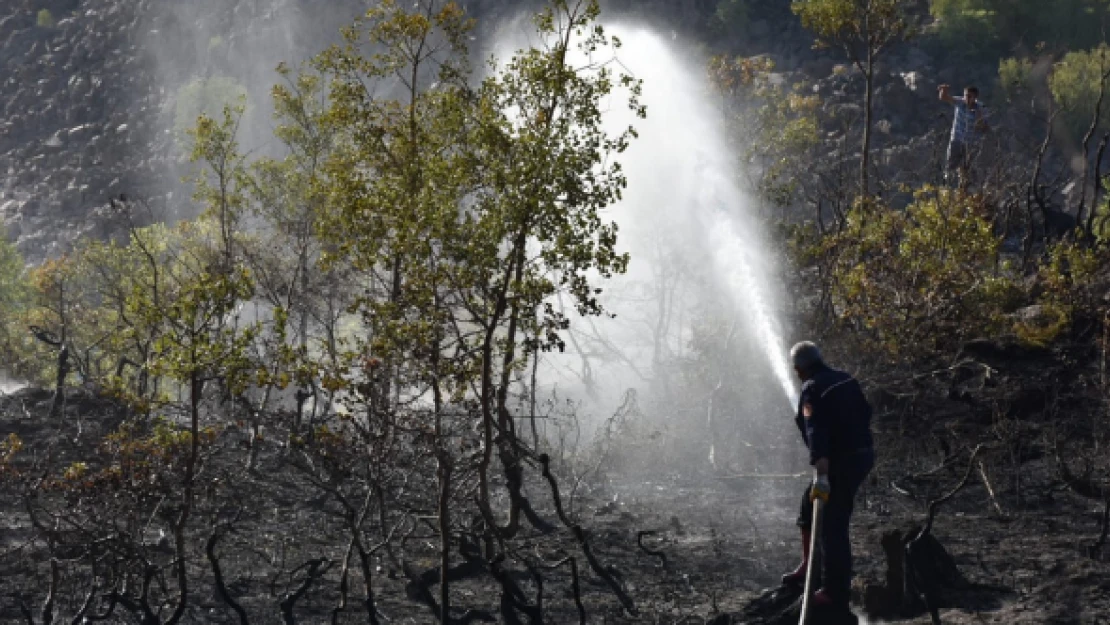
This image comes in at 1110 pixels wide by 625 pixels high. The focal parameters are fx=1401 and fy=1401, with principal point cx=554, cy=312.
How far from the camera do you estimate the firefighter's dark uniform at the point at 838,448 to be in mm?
11023

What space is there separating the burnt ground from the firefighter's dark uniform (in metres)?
1.46

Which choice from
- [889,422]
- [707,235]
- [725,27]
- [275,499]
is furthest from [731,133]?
[725,27]

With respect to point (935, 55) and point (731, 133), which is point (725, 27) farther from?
point (731, 133)

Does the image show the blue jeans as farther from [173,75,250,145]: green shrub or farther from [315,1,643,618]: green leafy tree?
[173,75,250,145]: green shrub

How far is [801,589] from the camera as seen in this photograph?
1206 cm

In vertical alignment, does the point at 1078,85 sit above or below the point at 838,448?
above

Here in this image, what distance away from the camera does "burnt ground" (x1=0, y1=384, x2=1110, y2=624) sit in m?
13.2

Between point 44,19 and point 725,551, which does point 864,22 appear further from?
point 44,19

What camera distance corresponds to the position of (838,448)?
36.6 feet

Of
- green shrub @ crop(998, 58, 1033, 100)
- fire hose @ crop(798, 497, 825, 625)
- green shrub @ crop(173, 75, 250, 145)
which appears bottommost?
fire hose @ crop(798, 497, 825, 625)

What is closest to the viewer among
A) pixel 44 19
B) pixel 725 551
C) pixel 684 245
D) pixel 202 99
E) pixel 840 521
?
pixel 840 521

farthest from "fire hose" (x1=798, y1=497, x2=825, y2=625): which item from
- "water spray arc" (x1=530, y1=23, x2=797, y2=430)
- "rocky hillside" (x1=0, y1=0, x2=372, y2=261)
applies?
"rocky hillside" (x1=0, y1=0, x2=372, y2=261)

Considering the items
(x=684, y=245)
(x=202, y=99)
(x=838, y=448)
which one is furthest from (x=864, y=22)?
(x=202, y=99)

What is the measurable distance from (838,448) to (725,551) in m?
5.58
